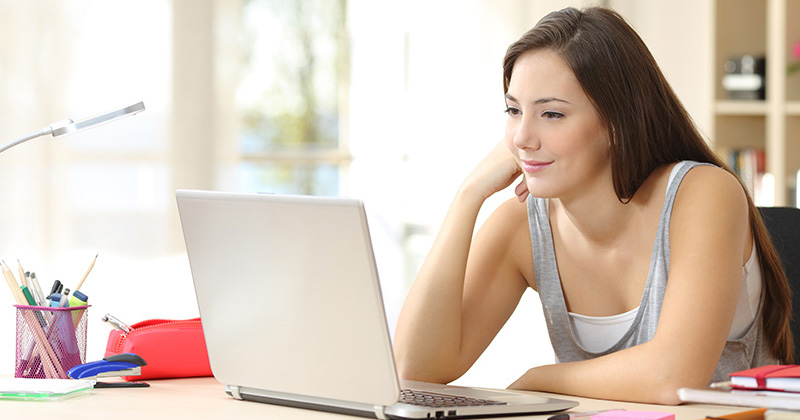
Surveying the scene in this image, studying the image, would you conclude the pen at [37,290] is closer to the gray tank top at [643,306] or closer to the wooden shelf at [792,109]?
the gray tank top at [643,306]

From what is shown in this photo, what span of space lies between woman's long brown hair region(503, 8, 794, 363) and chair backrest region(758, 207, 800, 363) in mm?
94

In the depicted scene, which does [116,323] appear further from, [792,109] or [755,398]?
[792,109]

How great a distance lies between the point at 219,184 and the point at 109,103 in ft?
1.48

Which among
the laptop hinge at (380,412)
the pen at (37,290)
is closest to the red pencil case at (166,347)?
the pen at (37,290)

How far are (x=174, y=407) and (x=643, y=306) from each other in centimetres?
80

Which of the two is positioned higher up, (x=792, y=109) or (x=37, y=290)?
(x=792, y=109)

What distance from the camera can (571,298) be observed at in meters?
1.76

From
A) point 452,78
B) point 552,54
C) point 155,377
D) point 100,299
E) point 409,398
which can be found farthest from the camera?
point 452,78

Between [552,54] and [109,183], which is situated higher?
[552,54]

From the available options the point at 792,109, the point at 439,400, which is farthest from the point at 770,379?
the point at 792,109

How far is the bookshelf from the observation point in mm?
3252

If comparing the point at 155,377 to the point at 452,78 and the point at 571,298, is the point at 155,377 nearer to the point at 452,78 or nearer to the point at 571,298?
the point at 571,298

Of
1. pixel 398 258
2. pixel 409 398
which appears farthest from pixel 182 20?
pixel 409 398

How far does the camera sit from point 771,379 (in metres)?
1.13
